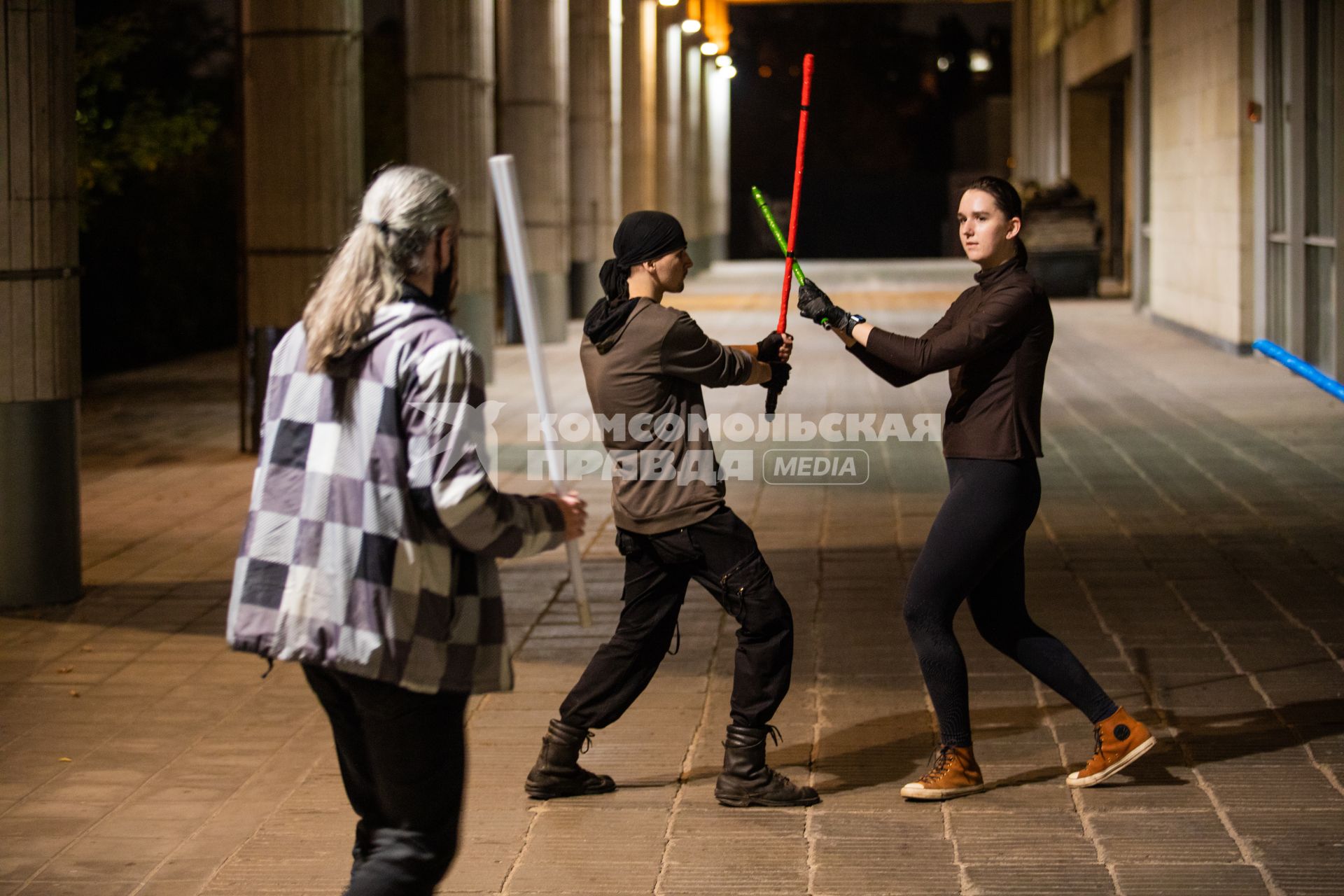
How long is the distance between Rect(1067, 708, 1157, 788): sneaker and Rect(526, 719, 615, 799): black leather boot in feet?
4.88

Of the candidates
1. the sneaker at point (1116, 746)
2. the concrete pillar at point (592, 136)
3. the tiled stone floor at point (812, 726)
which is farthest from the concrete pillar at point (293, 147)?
the concrete pillar at point (592, 136)

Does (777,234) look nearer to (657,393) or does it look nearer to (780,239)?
(780,239)

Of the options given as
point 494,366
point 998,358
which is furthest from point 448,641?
point 494,366

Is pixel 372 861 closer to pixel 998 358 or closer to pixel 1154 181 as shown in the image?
pixel 998 358

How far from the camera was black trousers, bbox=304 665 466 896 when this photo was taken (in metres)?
3.45

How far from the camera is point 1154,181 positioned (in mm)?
25781

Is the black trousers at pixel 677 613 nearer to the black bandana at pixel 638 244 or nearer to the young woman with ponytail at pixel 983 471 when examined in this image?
the young woman with ponytail at pixel 983 471

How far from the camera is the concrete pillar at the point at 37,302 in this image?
789 centimetres

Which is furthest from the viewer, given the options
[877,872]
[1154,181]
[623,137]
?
[623,137]

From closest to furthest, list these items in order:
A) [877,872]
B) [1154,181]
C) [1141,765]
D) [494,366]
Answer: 1. [877,872]
2. [1141,765]
3. [494,366]
4. [1154,181]

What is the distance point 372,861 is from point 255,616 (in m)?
0.56

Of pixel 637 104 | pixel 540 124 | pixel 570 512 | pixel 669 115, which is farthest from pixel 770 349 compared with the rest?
pixel 669 115

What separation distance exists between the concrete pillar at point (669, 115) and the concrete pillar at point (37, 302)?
30.6 meters

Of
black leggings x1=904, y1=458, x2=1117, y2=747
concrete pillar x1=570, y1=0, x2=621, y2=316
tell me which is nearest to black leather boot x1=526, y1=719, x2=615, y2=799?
black leggings x1=904, y1=458, x2=1117, y2=747
